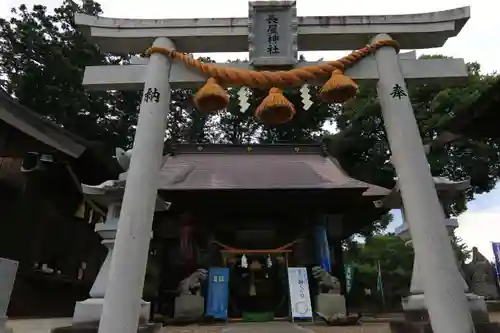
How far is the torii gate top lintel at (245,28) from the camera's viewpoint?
3850 millimetres

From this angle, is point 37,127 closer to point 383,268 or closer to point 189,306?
point 189,306

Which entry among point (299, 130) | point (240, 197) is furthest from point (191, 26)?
point (299, 130)

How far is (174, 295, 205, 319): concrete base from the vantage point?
8.41m

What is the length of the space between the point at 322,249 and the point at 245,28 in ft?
22.3

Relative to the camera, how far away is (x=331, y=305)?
829cm

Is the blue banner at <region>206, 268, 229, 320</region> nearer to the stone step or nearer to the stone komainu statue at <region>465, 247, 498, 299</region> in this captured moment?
the stone step

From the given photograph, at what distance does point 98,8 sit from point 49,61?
5341mm

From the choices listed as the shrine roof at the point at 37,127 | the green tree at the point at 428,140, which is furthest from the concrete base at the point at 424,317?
the green tree at the point at 428,140

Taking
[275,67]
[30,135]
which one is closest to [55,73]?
[30,135]

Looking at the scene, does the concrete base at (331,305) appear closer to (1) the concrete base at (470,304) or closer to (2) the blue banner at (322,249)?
(2) the blue banner at (322,249)

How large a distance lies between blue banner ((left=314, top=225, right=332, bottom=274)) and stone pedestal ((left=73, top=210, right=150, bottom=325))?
5481 mm

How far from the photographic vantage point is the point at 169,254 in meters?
10.6

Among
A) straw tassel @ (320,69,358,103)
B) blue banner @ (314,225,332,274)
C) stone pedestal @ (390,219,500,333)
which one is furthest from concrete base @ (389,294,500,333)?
blue banner @ (314,225,332,274)

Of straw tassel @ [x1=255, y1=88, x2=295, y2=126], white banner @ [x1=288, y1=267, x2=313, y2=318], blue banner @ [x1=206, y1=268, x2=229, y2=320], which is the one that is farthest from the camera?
blue banner @ [x1=206, y1=268, x2=229, y2=320]
